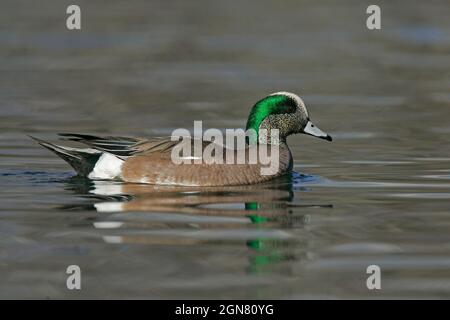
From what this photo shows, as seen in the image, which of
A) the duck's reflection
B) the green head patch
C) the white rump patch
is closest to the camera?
the duck's reflection

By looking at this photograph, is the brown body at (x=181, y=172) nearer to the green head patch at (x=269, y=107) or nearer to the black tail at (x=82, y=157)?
the black tail at (x=82, y=157)

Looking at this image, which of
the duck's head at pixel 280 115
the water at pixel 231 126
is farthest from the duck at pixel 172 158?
the water at pixel 231 126

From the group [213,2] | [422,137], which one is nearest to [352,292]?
[422,137]

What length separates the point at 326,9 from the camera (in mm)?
21453

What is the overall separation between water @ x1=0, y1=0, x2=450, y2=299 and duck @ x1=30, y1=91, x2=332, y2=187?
0.14 m

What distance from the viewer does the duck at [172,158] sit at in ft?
29.3

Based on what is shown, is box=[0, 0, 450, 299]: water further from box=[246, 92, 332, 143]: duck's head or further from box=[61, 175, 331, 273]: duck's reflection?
box=[246, 92, 332, 143]: duck's head

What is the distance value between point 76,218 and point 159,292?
1878 millimetres

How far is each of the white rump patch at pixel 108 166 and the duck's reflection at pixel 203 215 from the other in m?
0.11

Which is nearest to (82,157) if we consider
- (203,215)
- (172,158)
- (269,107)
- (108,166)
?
(108,166)

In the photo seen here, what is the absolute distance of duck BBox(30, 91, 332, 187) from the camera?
8.94 m

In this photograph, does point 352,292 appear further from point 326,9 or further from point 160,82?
point 326,9

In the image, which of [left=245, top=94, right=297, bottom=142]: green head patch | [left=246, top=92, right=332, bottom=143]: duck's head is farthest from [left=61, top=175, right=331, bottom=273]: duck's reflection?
[left=245, top=94, right=297, bottom=142]: green head patch

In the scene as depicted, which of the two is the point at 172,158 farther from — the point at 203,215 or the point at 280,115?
the point at 203,215
